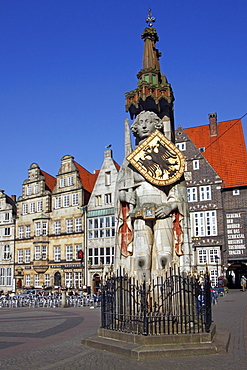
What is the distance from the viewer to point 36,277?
3978 cm

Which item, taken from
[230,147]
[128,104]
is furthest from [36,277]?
[128,104]

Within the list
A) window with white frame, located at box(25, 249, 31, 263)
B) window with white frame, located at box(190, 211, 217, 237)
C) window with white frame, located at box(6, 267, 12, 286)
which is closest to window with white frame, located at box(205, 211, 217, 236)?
window with white frame, located at box(190, 211, 217, 237)

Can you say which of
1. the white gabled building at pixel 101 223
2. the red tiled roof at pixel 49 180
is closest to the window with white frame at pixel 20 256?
the red tiled roof at pixel 49 180

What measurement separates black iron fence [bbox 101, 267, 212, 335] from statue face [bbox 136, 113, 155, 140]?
3557 mm

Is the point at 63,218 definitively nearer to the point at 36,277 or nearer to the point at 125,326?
the point at 36,277

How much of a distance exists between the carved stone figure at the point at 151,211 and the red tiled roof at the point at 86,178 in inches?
1163

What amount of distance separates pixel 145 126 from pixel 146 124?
0.06 m

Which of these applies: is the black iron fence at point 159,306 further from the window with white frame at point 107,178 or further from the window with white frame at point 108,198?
the window with white frame at point 107,178

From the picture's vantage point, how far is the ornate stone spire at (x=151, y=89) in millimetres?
10523

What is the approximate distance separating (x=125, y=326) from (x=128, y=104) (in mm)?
5662

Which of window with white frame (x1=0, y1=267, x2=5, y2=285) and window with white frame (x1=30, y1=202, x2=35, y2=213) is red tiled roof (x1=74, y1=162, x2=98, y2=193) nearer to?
window with white frame (x1=30, y1=202, x2=35, y2=213)

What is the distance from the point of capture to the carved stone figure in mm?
9734

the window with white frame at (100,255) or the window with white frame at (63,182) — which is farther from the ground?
the window with white frame at (63,182)

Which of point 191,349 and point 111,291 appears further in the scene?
point 111,291
